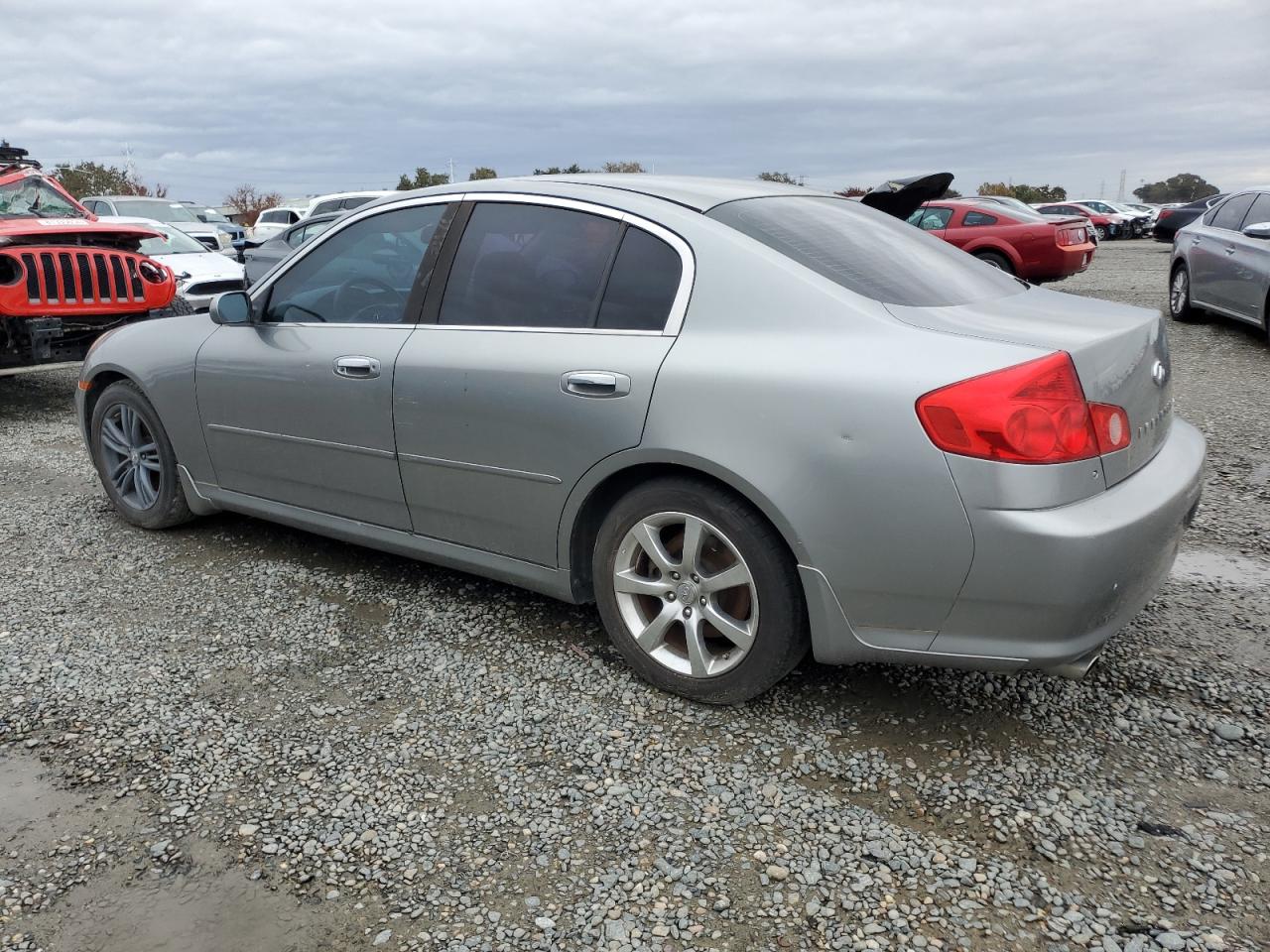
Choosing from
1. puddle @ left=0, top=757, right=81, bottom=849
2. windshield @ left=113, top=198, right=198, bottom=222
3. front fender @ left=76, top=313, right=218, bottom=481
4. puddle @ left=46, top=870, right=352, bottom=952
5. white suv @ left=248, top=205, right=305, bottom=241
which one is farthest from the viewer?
white suv @ left=248, top=205, right=305, bottom=241

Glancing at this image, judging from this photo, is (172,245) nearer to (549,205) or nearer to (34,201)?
(34,201)

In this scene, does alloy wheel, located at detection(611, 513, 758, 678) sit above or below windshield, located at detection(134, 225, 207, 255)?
below

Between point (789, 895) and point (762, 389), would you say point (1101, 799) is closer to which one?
point (789, 895)

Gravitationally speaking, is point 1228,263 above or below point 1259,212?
below

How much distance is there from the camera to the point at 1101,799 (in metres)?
2.61

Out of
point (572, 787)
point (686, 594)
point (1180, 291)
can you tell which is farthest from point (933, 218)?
point (572, 787)

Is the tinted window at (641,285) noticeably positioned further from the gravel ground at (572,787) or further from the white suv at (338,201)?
the white suv at (338,201)

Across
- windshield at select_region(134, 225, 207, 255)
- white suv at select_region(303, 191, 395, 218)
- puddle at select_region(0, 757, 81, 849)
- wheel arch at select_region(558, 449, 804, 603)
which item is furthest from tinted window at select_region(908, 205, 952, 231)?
puddle at select_region(0, 757, 81, 849)

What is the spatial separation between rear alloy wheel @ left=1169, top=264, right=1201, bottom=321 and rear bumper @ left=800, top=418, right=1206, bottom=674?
32.4 ft

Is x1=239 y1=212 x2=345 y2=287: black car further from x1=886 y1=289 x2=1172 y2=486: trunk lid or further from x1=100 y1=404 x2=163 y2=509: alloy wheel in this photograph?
x1=886 y1=289 x2=1172 y2=486: trunk lid

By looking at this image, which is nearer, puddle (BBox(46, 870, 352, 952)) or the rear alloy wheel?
puddle (BBox(46, 870, 352, 952))

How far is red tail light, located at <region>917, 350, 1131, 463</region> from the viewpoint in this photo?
2.48 meters

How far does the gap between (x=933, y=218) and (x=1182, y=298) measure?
5.04 m

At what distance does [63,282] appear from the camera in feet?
26.7
